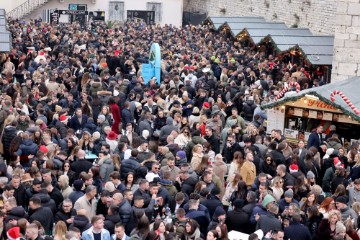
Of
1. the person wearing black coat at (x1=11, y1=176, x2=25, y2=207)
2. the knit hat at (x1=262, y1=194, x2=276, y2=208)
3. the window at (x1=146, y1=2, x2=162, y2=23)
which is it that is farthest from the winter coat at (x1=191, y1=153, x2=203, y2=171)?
the window at (x1=146, y1=2, x2=162, y2=23)

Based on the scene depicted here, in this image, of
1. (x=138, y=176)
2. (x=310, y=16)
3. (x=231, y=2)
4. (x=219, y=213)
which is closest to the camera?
(x=219, y=213)

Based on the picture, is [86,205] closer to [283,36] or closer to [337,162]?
[337,162]

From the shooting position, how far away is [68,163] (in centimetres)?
1669

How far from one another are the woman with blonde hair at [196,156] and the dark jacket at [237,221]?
297 centimetres

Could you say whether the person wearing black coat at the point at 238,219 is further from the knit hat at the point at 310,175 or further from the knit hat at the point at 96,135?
the knit hat at the point at 96,135

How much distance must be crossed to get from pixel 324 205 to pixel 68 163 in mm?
4719

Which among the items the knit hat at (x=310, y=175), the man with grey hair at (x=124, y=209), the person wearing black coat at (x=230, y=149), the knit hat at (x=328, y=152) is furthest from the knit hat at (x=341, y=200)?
the person wearing black coat at (x=230, y=149)

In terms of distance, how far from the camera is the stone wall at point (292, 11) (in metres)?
35.9

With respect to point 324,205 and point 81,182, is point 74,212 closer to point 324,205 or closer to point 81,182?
point 81,182

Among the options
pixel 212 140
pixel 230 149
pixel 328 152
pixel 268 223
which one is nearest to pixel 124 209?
pixel 268 223

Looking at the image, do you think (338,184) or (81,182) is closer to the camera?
(81,182)

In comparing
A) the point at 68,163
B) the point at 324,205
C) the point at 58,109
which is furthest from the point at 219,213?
the point at 58,109

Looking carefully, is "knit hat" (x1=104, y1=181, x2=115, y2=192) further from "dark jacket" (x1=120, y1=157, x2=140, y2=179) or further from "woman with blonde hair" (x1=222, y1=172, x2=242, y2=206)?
"woman with blonde hair" (x1=222, y1=172, x2=242, y2=206)

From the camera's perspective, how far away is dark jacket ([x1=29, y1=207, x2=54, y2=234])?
1379cm
